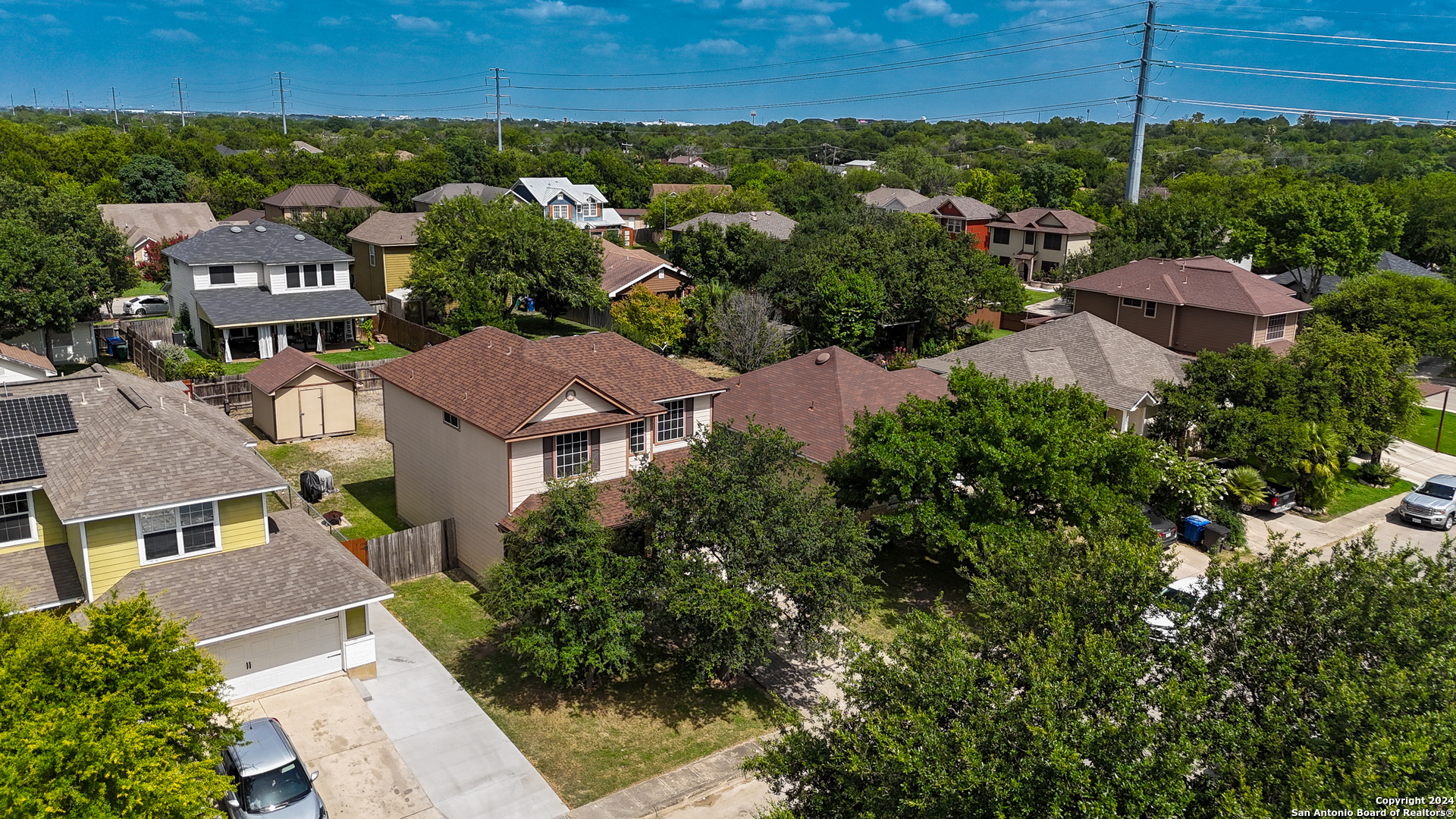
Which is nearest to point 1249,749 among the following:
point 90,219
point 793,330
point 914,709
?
point 914,709

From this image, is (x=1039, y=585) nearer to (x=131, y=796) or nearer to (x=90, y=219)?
(x=131, y=796)

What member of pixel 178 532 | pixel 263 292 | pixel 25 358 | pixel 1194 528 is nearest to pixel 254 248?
pixel 263 292

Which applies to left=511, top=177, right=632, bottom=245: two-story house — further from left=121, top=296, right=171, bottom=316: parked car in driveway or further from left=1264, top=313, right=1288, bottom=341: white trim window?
left=1264, top=313, right=1288, bottom=341: white trim window

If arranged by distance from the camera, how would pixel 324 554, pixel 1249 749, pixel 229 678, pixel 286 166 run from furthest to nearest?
pixel 286 166, pixel 324 554, pixel 229 678, pixel 1249 749

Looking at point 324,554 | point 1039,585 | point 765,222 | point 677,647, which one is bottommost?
point 677,647

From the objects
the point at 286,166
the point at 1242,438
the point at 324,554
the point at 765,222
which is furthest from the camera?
the point at 286,166

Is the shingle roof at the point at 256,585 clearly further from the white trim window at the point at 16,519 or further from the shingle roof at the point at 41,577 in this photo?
the white trim window at the point at 16,519

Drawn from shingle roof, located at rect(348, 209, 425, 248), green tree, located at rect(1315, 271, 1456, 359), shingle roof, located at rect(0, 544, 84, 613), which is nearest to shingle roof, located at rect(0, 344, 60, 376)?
shingle roof, located at rect(0, 544, 84, 613)

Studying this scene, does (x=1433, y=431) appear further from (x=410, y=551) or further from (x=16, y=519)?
(x=16, y=519)
